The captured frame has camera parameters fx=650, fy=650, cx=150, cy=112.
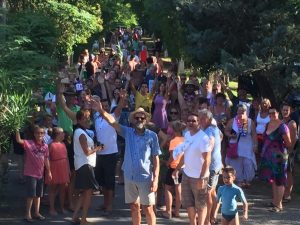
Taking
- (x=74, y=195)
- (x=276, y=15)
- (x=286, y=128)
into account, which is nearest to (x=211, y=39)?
(x=276, y=15)

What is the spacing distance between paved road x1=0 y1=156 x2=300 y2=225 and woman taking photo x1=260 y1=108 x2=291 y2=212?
0.91 ft

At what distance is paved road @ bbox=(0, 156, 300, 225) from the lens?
29.7ft

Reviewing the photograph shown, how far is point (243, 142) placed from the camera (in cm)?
1055

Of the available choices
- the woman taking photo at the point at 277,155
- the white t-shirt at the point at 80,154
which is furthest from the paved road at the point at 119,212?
the white t-shirt at the point at 80,154

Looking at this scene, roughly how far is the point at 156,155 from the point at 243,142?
2.99m

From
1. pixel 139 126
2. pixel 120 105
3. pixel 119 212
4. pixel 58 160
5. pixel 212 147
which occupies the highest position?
pixel 120 105

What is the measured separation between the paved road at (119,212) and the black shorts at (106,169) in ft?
1.58

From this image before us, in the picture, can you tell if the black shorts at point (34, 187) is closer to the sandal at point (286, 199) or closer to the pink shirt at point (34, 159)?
the pink shirt at point (34, 159)

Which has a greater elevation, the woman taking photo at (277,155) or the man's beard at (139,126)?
the man's beard at (139,126)

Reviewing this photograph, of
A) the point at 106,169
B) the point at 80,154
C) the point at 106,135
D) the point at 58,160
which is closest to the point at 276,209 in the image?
the point at 106,169

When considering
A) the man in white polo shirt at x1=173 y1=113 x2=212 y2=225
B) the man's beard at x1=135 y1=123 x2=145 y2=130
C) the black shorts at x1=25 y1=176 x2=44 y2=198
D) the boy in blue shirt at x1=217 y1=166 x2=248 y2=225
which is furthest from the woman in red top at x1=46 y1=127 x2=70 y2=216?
the boy in blue shirt at x1=217 y1=166 x2=248 y2=225

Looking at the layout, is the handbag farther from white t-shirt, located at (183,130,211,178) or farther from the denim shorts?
white t-shirt, located at (183,130,211,178)

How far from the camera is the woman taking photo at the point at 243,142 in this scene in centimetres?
1041

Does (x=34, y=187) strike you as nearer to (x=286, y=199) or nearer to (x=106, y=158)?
(x=106, y=158)
